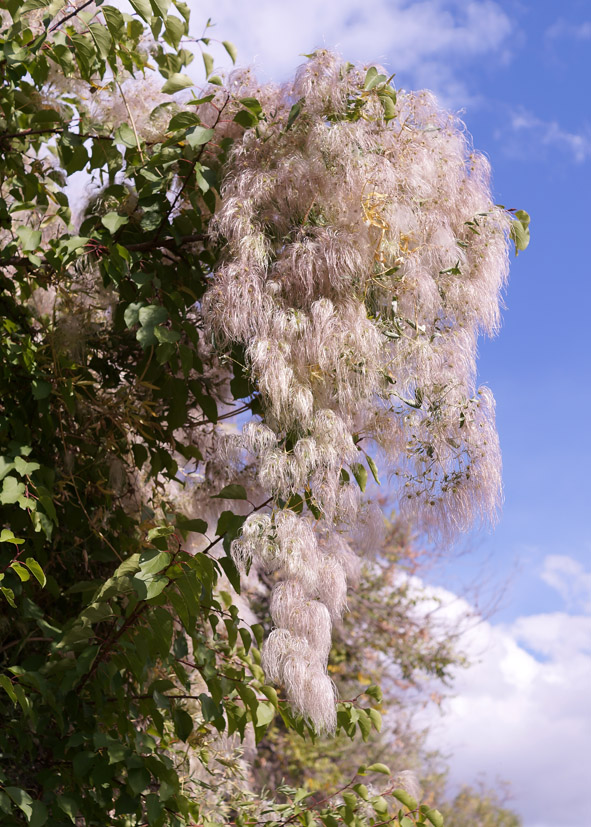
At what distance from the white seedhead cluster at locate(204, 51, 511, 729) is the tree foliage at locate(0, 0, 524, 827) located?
0.6 inches

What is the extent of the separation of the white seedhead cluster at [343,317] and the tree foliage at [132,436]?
0.01 meters

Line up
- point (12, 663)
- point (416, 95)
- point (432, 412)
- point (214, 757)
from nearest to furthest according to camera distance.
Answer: point (432, 412), point (416, 95), point (12, 663), point (214, 757)

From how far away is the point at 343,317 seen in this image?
2018 millimetres

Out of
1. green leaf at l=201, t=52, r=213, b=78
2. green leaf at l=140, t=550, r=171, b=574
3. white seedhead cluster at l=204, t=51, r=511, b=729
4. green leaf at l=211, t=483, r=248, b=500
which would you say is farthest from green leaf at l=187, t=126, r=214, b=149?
green leaf at l=140, t=550, r=171, b=574

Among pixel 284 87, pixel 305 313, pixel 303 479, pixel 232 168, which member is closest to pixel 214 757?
pixel 303 479

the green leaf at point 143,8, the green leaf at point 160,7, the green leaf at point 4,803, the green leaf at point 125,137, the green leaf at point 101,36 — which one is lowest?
the green leaf at point 4,803

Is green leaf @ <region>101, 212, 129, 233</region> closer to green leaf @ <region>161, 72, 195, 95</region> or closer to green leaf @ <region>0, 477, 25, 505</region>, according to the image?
green leaf @ <region>161, 72, 195, 95</region>

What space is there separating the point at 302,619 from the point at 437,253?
2.87 feet

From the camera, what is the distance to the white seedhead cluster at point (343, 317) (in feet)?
6.33

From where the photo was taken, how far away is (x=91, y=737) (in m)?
2.19

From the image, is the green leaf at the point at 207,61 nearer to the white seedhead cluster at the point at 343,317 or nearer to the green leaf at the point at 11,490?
the white seedhead cluster at the point at 343,317

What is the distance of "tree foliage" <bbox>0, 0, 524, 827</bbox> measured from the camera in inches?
79.4

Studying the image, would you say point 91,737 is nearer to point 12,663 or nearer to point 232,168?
point 12,663

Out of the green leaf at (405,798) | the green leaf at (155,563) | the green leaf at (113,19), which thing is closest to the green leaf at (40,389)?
the green leaf at (155,563)
